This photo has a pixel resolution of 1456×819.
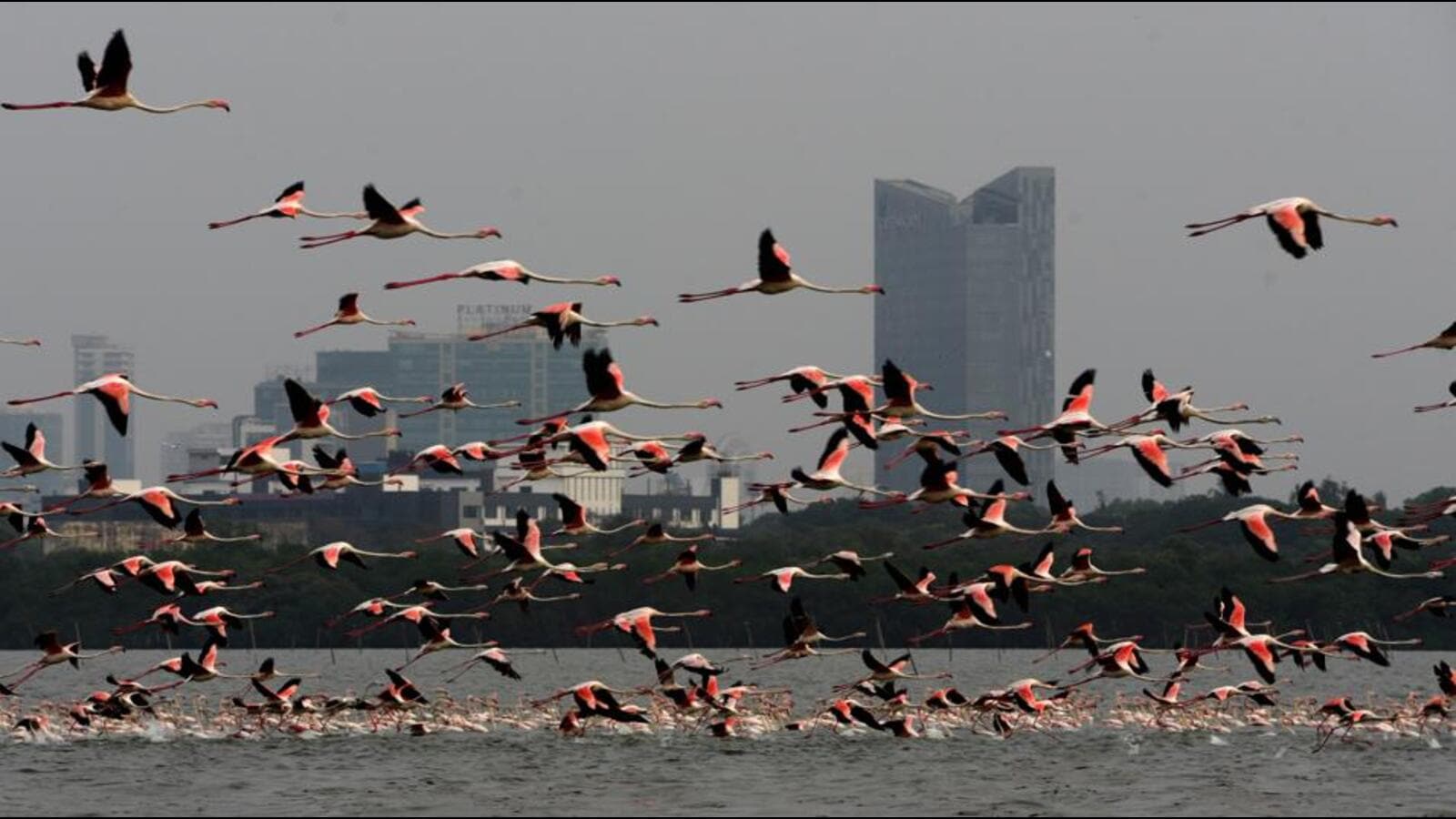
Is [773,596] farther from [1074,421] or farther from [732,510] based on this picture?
[1074,421]

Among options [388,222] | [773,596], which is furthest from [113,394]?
[773,596]

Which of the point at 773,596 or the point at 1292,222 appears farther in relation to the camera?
Result: the point at 773,596

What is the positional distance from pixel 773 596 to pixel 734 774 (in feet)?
313

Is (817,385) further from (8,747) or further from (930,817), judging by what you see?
(8,747)

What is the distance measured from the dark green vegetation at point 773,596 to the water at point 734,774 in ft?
247

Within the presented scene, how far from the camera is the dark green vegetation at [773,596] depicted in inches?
5896

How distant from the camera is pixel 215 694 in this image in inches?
4245

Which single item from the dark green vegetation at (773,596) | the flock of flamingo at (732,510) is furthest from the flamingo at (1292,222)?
the dark green vegetation at (773,596)

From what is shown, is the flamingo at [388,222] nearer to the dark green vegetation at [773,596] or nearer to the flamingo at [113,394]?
the flamingo at [113,394]

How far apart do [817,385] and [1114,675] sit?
54.2 feet

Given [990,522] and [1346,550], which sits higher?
[990,522]

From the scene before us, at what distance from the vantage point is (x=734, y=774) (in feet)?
200

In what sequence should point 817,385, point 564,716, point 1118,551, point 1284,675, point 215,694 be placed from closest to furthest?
point 817,385 < point 564,716 < point 215,694 < point 1284,675 < point 1118,551

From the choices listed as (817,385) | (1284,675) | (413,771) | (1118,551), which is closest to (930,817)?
(817,385)
